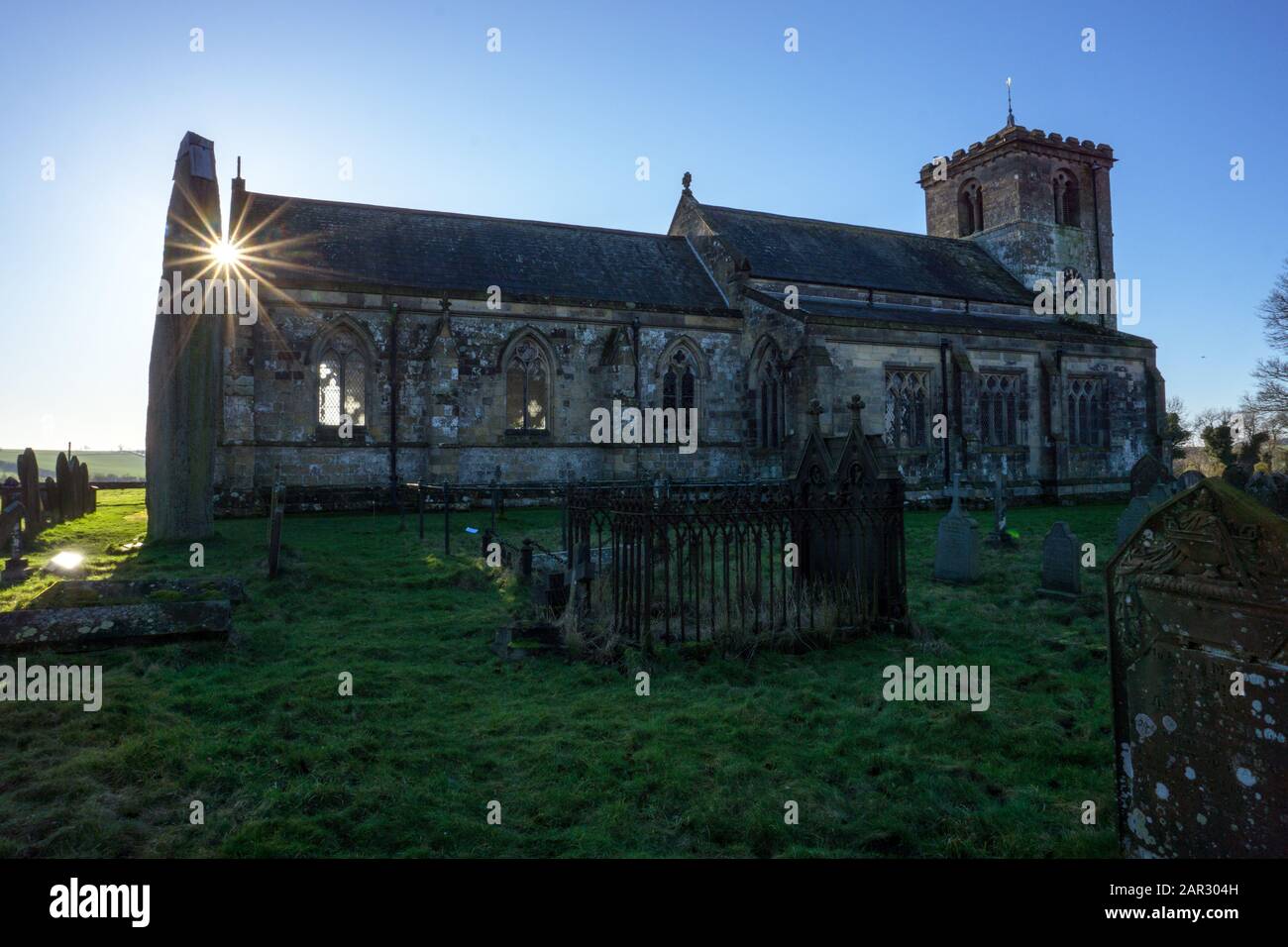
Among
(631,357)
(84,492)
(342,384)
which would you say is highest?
(631,357)

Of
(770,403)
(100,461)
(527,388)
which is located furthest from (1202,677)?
(100,461)

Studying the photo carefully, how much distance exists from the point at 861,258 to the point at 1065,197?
11.2 meters

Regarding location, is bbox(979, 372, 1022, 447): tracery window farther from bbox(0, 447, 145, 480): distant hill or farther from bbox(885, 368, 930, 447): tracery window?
bbox(0, 447, 145, 480): distant hill

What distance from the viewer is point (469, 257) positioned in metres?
22.4

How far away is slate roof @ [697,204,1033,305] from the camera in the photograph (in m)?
25.3

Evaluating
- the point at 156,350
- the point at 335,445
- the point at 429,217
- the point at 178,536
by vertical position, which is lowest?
the point at 178,536

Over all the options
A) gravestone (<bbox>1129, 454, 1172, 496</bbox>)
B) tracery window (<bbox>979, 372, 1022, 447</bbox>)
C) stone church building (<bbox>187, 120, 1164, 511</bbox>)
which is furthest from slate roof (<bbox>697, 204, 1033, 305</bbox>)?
gravestone (<bbox>1129, 454, 1172, 496</bbox>)

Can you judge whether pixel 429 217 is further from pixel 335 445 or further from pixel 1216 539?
pixel 1216 539

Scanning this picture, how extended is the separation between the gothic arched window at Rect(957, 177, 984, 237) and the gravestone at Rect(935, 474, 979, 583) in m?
26.7

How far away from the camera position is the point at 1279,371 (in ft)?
110

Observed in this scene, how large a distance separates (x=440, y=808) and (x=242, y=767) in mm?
1347

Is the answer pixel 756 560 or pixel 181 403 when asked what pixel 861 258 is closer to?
pixel 181 403

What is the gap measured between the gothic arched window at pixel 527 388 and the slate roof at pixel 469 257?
164 cm
